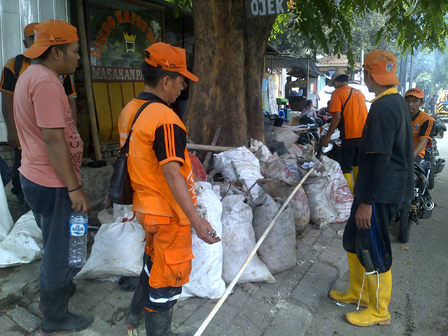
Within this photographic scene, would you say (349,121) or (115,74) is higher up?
(115,74)

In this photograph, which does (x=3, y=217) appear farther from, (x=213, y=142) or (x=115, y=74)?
(x=115, y=74)

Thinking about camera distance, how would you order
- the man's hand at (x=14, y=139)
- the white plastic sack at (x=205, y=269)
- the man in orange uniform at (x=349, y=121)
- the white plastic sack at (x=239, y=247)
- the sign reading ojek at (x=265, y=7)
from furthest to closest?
the man in orange uniform at (x=349, y=121), the sign reading ojek at (x=265, y=7), the man's hand at (x=14, y=139), the white plastic sack at (x=239, y=247), the white plastic sack at (x=205, y=269)

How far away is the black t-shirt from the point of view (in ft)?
8.36

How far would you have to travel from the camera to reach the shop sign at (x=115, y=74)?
18.6 ft

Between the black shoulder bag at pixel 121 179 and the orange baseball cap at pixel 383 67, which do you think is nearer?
the black shoulder bag at pixel 121 179

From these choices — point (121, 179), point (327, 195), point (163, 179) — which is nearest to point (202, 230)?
point (163, 179)

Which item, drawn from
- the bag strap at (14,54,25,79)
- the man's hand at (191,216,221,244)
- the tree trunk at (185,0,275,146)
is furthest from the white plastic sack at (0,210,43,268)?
the tree trunk at (185,0,275,146)

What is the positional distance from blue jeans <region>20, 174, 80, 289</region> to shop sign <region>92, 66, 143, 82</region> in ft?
12.0

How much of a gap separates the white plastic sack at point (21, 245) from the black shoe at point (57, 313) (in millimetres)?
954

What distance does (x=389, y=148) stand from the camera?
8.34 feet

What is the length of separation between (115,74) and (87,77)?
811 millimetres

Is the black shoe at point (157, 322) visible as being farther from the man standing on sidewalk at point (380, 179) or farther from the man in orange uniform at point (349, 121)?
the man in orange uniform at point (349, 121)

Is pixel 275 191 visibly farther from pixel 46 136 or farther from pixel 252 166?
pixel 46 136

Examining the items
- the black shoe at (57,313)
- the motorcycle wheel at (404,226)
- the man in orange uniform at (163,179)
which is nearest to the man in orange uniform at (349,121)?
the motorcycle wheel at (404,226)
